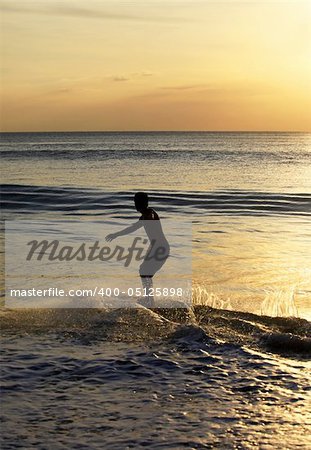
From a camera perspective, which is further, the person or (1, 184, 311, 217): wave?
(1, 184, 311, 217): wave

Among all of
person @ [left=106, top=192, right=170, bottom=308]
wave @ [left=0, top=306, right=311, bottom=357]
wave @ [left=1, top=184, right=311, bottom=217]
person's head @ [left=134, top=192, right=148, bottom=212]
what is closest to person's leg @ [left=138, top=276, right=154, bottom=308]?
person @ [left=106, top=192, right=170, bottom=308]

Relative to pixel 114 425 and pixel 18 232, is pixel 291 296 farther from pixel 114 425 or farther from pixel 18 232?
pixel 18 232

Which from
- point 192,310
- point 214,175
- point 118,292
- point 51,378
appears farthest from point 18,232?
point 214,175

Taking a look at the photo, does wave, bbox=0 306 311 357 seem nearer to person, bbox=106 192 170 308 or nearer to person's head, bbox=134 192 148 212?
person, bbox=106 192 170 308

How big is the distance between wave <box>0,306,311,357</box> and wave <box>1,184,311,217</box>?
47.2 feet

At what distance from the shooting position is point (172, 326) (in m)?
9.28

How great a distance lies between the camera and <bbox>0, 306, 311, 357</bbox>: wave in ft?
27.9

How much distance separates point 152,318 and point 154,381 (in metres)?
2.77

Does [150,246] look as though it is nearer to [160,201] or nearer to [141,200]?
[141,200]

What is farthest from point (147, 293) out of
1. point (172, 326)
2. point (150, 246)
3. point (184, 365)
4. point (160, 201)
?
point (160, 201)

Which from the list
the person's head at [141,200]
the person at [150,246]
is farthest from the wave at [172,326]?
the person's head at [141,200]

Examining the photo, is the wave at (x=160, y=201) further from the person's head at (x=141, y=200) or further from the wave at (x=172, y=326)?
the wave at (x=172, y=326)

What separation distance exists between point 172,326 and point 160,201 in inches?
772

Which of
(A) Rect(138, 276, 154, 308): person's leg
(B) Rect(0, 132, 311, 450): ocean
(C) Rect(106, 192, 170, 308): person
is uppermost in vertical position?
(C) Rect(106, 192, 170, 308): person
